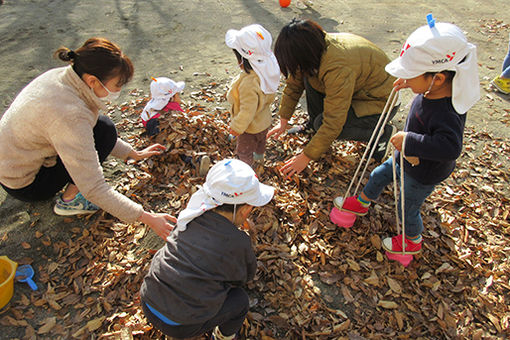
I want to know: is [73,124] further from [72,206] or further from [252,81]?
[252,81]

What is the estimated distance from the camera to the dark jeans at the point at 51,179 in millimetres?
2727

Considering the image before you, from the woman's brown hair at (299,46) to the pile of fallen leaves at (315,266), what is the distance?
1206 mm

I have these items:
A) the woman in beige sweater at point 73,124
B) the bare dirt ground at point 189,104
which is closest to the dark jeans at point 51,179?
the woman in beige sweater at point 73,124

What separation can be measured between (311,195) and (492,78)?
15.2ft

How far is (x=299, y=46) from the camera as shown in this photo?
2.77m

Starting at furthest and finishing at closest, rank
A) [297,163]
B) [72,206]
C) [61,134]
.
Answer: [297,163], [72,206], [61,134]

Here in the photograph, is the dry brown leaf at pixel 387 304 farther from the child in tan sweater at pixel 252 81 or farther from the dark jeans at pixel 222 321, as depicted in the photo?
the child in tan sweater at pixel 252 81

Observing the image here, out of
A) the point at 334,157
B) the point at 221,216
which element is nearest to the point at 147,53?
the point at 334,157

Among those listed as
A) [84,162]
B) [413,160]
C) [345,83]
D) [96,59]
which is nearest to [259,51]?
[345,83]

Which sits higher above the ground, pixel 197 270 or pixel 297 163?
pixel 197 270

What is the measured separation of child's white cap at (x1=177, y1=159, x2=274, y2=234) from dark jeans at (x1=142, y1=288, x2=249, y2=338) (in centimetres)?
57

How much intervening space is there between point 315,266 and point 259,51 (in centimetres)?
196

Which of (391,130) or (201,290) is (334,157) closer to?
(391,130)

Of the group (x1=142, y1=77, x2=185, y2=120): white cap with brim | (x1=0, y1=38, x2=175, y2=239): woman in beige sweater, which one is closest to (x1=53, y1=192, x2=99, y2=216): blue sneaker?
(x1=0, y1=38, x2=175, y2=239): woman in beige sweater
